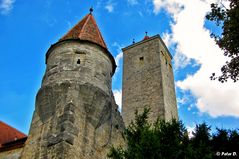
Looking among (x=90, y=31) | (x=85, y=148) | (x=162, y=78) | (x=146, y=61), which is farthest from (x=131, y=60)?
(x=85, y=148)

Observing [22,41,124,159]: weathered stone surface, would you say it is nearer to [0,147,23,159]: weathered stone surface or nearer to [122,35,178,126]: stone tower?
[0,147,23,159]: weathered stone surface

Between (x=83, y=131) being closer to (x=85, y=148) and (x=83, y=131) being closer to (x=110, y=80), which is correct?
(x=85, y=148)

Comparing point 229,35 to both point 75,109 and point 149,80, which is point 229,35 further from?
point 149,80

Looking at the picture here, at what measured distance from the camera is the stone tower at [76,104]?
28.8 feet

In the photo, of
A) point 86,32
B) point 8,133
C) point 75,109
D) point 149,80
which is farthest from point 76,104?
point 149,80

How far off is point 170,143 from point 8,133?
367 inches

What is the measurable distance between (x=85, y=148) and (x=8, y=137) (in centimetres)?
653

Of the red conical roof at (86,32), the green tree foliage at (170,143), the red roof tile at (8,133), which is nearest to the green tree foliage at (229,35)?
the green tree foliage at (170,143)

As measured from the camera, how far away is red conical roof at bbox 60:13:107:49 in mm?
11805

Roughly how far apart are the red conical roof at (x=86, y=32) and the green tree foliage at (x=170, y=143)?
4224 millimetres

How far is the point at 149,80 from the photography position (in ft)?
70.1

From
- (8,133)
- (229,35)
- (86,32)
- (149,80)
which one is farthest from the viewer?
(149,80)

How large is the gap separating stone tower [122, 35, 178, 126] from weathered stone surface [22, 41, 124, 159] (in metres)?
8.38

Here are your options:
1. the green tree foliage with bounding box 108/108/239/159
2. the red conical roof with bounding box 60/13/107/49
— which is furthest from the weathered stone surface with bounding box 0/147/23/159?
the red conical roof with bounding box 60/13/107/49
